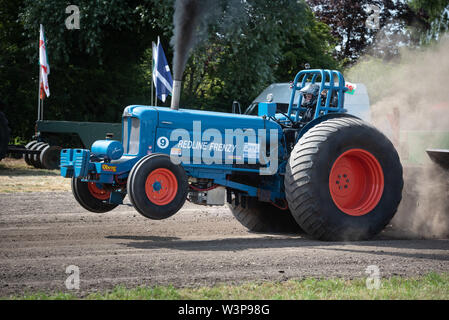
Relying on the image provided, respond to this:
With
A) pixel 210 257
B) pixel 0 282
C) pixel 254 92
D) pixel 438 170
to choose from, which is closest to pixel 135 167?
pixel 210 257

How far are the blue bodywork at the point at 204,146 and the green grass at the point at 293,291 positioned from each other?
2793mm

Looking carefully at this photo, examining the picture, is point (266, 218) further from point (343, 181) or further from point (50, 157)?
point (50, 157)

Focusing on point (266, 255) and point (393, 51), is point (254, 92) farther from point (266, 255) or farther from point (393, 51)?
point (266, 255)

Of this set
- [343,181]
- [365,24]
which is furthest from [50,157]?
[365,24]

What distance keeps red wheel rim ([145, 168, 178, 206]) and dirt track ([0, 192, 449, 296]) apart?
57 centimetres

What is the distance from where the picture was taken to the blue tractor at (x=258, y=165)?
7441 millimetres

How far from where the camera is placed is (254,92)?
67.3ft

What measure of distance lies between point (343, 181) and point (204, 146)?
1919 millimetres

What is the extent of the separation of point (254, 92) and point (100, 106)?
582 cm

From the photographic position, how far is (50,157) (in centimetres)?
1741

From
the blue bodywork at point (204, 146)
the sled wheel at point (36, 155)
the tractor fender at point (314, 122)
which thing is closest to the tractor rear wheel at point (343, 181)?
the tractor fender at point (314, 122)

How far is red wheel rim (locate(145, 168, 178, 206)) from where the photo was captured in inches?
280
